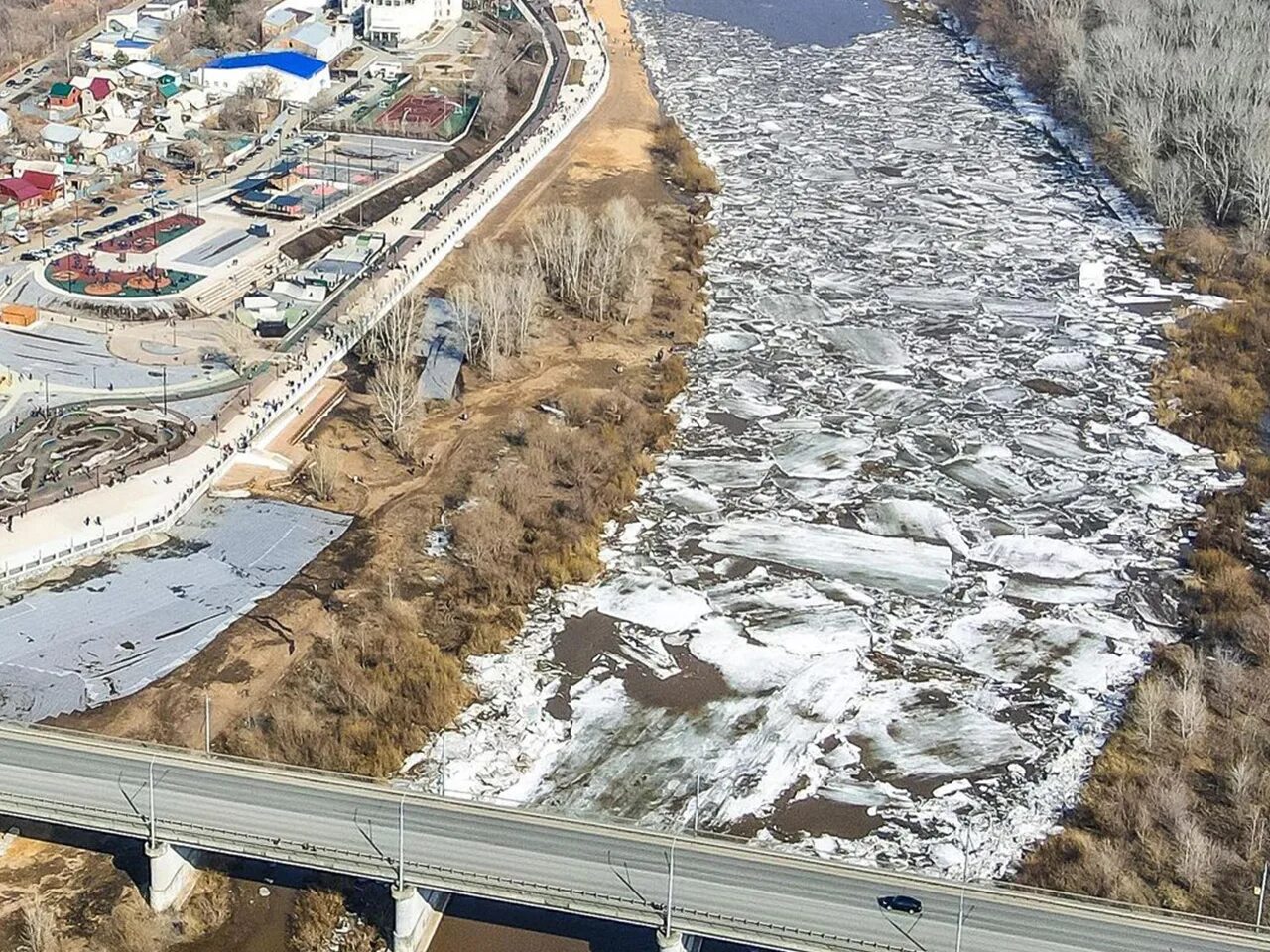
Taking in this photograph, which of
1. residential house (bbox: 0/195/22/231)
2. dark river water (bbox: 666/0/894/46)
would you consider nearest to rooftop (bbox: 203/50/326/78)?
residential house (bbox: 0/195/22/231)

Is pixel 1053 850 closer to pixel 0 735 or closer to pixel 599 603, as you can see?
pixel 599 603

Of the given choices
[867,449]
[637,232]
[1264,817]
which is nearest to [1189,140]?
[637,232]

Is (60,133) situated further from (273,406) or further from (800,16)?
(800,16)

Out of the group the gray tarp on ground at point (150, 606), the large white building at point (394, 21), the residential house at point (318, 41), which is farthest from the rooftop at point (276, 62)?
the gray tarp on ground at point (150, 606)

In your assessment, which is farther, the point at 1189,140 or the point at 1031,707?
the point at 1189,140

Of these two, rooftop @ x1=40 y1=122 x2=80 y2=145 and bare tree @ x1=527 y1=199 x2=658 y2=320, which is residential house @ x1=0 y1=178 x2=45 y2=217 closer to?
rooftop @ x1=40 y1=122 x2=80 y2=145
